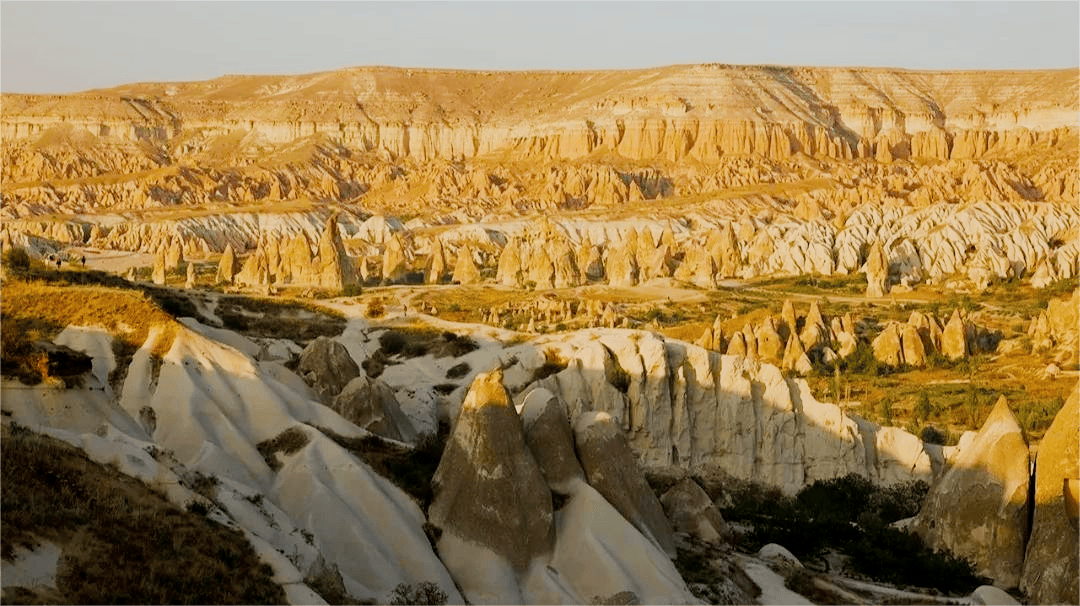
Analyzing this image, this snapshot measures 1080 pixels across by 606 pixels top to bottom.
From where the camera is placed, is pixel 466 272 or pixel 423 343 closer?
pixel 423 343

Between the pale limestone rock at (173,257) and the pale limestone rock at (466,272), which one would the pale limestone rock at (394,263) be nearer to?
the pale limestone rock at (466,272)

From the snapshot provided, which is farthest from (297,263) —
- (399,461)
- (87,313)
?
(399,461)

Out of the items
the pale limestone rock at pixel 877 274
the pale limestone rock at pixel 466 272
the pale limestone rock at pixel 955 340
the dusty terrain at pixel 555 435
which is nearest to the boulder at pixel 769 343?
the dusty terrain at pixel 555 435

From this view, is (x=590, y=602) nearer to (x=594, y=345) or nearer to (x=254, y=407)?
(x=254, y=407)

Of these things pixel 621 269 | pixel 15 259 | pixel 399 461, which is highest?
pixel 15 259

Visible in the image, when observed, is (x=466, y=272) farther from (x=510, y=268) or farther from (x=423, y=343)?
(x=423, y=343)
